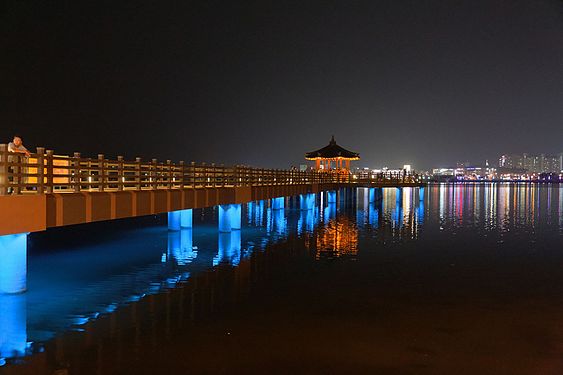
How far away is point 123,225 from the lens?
3931 cm

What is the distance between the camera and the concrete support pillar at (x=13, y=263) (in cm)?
1429

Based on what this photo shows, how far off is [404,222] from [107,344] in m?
33.3

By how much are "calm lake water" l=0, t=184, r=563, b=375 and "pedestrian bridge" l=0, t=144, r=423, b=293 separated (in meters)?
2.10

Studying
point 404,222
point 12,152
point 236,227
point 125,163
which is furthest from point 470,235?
point 12,152

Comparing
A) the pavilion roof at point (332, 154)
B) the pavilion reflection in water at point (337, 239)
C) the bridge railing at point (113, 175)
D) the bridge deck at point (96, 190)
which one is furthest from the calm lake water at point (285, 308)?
the pavilion roof at point (332, 154)

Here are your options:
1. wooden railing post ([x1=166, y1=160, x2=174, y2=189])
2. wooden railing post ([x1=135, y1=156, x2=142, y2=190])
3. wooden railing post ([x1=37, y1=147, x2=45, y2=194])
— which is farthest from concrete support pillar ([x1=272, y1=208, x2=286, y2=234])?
wooden railing post ([x1=37, y1=147, x2=45, y2=194])

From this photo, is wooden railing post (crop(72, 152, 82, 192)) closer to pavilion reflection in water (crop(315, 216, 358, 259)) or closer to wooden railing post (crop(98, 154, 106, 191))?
wooden railing post (crop(98, 154, 106, 191))

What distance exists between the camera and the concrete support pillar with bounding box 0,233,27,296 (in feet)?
46.9

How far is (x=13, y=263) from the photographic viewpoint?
1469 centimetres

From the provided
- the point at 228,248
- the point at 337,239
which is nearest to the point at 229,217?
the point at 228,248

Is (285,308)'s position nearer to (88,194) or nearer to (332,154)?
(88,194)

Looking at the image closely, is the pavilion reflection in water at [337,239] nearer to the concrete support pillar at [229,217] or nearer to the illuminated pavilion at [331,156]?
the concrete support pillar at [229,217]

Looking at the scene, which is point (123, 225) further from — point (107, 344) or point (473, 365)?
point (473, 365)

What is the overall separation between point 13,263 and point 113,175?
261 inches
